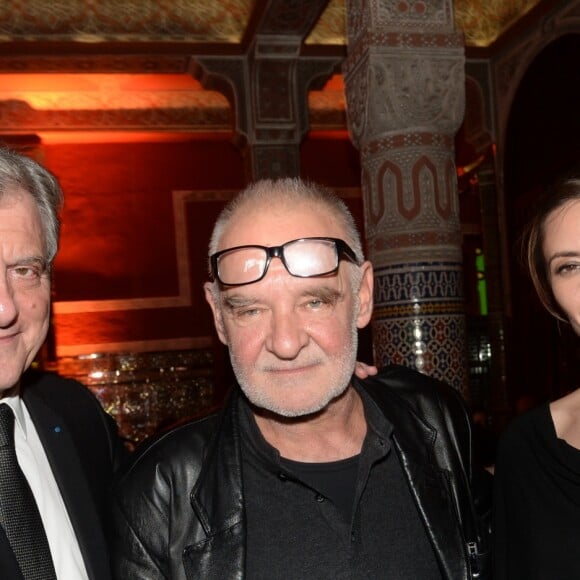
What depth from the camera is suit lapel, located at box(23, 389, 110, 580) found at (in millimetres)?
1977

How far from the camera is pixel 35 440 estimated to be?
213 centimetres

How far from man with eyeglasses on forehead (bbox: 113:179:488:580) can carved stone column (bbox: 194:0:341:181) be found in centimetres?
601

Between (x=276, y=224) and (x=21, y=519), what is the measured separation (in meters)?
0.93

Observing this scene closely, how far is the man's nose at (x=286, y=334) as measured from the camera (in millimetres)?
1931

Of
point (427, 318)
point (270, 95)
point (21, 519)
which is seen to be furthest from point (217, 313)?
point (270, 95)

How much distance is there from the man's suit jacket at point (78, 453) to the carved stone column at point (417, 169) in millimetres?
2546

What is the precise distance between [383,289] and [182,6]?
Answer: 4.59 m

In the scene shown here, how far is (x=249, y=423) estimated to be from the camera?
209cm

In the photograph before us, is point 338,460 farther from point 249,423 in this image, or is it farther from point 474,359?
point 474,359

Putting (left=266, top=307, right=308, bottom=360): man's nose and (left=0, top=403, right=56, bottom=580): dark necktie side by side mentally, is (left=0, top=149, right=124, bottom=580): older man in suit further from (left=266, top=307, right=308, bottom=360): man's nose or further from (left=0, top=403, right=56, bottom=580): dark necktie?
(left=266, top=307, right=308, bottom=360): man's nose

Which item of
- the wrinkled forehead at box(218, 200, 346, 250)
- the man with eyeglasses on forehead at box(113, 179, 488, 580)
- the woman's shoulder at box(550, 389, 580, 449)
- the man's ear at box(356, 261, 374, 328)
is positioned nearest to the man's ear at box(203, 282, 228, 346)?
the man with eyeglasses on forehead at box(113, 179, 488, 580)

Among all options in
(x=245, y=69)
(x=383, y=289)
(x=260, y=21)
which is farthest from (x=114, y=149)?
(x=383, y=289)

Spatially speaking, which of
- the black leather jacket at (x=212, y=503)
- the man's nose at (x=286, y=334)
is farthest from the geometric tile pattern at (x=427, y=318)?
the man's nose at (x=286, y=334)

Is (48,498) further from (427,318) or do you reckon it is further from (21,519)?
(427,318)
